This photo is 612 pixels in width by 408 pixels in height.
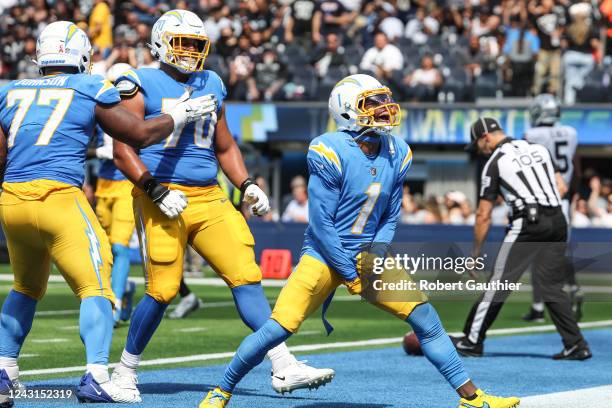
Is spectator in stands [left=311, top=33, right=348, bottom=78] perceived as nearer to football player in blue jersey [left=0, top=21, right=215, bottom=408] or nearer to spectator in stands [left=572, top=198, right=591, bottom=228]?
spectator in stands [left=572, top=198, right=591, bottom=228]

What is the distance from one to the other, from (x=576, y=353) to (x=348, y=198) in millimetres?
3891

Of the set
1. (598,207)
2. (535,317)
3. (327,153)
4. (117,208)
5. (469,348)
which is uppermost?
(327,153)

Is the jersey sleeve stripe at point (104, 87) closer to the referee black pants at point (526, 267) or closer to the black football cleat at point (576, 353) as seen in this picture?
the referee black pants at point (526, 267)

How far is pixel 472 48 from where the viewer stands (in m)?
22.8

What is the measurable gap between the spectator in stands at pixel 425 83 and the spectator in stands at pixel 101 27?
232 inches

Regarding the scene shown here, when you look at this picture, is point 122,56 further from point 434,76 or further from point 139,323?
point 139,323

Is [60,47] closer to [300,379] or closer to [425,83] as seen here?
[300,379]

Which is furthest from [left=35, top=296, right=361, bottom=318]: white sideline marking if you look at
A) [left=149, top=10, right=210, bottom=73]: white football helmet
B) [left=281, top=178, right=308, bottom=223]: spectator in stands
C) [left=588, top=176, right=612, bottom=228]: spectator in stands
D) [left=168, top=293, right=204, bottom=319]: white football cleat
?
[left=149, top=10, right=210, bottom=73]: white football helmet

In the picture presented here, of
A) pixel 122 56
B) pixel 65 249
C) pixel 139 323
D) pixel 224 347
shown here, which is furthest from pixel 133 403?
pixel 122 56

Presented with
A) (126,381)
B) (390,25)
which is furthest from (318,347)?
(390,25)

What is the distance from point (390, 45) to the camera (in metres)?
22.5

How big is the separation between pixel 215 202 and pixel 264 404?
1.21 metres

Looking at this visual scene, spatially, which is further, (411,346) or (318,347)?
(318,347)

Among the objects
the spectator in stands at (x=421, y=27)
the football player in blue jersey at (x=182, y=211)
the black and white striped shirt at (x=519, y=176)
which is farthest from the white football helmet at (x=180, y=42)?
the spectator in stands at (x=421, y=27)
